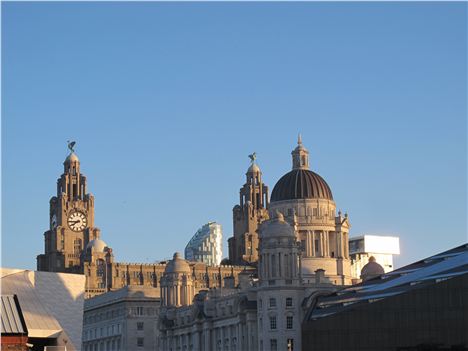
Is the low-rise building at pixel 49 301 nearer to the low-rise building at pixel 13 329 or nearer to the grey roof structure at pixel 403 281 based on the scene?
the low-rise building at pixel 13 329

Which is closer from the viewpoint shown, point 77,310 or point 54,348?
point 54,348

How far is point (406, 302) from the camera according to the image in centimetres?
16662

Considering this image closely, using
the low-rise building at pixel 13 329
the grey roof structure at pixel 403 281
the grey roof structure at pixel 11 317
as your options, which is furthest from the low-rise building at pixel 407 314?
the low-rise building at pixel 13 329

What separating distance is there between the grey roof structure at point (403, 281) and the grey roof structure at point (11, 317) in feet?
219

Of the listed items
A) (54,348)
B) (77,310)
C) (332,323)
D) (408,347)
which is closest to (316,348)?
(332,323)

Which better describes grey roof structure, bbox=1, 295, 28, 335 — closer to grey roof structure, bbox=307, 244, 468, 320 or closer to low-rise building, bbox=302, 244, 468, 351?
low-rise building, bbox=302, 244, 468, 351

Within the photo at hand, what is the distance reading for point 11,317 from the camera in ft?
363

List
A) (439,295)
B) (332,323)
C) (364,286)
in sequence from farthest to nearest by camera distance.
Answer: (364,286), (332,323), (439,295)

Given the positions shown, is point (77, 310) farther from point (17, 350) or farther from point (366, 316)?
point (366, 316)

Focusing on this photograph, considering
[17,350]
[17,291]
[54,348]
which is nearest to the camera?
[17,350]

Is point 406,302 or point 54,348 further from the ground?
point 406,302

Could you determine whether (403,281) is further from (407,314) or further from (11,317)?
(11,317)

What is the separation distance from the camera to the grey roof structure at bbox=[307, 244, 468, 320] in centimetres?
16502

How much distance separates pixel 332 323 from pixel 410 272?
529 inches
